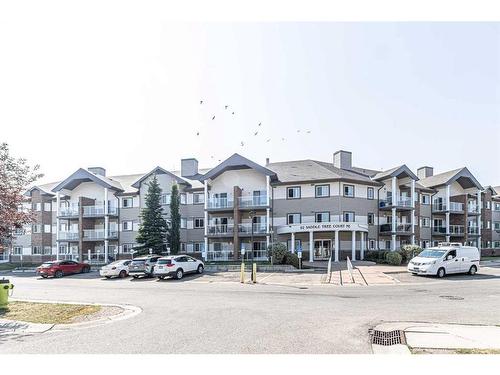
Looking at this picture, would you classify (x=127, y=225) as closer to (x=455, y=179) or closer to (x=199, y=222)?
(x=199, y=222)

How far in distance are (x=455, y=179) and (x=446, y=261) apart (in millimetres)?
23655

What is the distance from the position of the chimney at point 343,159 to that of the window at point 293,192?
687 centimetres

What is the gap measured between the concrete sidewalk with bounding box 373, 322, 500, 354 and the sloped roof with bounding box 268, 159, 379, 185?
89.6 ft

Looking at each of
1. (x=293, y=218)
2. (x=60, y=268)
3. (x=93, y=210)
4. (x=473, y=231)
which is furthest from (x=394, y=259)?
(x=93, y=210)

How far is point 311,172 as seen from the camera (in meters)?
39.9

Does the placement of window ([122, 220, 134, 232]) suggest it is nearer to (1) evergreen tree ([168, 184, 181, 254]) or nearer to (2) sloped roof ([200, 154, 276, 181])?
(1) evergreen tree ([168, 184, 181, 254])

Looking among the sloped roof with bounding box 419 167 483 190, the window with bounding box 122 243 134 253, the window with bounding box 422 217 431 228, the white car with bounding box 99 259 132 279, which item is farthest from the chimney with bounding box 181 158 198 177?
the sloped roof with bounding box 419 167 483 190

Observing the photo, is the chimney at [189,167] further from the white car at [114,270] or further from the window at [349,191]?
the white car at [114,270]

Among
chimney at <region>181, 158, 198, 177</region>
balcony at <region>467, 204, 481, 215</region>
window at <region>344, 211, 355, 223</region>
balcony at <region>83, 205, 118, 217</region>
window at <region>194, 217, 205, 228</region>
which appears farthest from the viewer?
balcony at <region>467, 204, 481, 215</region>

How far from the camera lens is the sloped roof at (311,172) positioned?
126 feet

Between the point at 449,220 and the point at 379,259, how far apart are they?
53.9 feet

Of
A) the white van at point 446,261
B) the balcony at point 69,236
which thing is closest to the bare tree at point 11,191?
the white van at point 446,261

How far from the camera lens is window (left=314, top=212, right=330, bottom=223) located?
3762cm

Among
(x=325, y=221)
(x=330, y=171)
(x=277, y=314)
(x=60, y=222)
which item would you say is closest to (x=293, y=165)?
(x=330, y=171)
